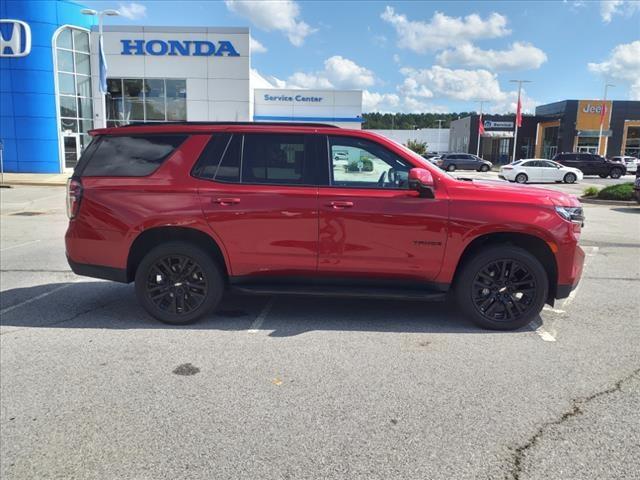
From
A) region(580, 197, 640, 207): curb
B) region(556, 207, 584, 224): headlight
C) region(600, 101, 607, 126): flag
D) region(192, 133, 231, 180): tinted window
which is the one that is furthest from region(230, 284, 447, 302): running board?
region(600, 101, 607, 126): flag

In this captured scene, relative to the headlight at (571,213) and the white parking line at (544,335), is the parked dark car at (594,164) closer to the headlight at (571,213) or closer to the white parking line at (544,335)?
the headlight at (571,213)

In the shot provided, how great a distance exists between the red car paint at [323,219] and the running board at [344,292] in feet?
0.44

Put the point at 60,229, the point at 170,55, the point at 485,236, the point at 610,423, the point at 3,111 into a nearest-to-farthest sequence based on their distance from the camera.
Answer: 1. the point at 610,423
2. the point at 485,236
3. the point at 60,229
4. the point at 3,111
5. the point at 170,55

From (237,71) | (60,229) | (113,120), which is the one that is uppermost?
(237,71)

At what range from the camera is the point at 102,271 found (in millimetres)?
5055

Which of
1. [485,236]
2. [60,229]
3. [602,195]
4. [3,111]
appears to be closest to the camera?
[485,236]

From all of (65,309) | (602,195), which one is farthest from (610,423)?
(602,195)

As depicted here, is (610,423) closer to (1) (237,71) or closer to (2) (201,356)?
(2) (201,356)

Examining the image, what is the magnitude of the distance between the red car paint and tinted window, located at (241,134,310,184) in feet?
0.32

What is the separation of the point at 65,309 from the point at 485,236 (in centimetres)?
451

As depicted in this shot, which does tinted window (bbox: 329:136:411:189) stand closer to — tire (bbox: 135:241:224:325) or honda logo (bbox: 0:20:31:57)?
tire (bbox: 135:241:224:325)

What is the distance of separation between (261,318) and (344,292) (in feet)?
3.33

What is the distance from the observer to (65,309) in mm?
5617

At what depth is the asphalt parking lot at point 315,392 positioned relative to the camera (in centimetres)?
284
